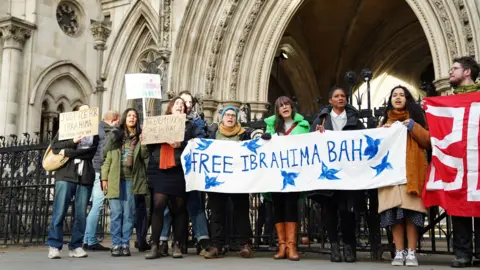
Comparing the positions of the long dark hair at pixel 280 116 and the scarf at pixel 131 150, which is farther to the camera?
the scarf at pixel 131 150

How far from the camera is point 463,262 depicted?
18.5ft

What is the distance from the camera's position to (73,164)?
7.09 metres

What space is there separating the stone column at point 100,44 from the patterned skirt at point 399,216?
1495 centimetres

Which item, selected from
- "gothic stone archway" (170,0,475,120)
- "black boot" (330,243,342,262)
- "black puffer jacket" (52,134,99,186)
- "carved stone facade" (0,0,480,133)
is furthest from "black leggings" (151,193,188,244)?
"gothic stone archway" (170,0,475,120)

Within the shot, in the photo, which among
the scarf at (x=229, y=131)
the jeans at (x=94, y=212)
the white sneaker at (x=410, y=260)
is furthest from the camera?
the jeans at (x=94, y=212)

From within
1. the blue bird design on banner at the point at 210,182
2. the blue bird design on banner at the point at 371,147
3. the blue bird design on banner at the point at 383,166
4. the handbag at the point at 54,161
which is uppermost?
the blue bird design on banner at the point at 371,147

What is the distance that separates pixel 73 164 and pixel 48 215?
13.7 ft

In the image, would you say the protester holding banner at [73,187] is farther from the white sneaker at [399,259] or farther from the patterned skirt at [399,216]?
the white sneaker at [399,259]

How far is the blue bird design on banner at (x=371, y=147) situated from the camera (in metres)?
6.39

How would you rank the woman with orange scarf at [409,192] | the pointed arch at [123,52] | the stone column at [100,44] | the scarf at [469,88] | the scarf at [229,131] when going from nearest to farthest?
1. the woman with orange scarf at [409,192]
2. the scarf at [469,88]
3. the scarf at [229,131]
4. the pointed arch at [123,52]
5. the stone column at [100,44]

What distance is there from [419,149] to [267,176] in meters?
1.84

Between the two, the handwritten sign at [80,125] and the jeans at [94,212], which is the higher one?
the handwritten sign at [80,125]

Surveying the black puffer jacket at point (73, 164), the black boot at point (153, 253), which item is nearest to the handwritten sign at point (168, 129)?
the black puffer jacket at point (73, 164)

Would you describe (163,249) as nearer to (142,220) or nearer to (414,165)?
(142,220)
